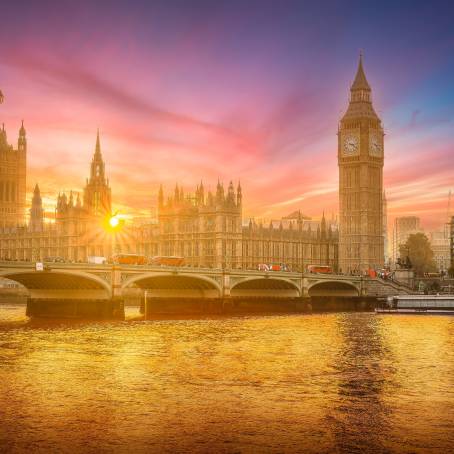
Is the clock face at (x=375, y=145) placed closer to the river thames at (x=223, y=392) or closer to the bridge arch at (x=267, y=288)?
the bridge arch at (x=267, y=288)

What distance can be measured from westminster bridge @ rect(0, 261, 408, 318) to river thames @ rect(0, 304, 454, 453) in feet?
45.6

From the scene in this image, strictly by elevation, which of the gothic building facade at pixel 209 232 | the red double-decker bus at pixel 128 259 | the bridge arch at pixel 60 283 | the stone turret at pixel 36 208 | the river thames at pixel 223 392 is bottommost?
the river thames at pixel 223 392

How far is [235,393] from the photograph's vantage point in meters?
28.1

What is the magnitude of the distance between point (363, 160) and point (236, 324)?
6679 centimetres

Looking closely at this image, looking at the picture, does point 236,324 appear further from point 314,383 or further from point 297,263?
point 297,263

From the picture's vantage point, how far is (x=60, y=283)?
2657 inches

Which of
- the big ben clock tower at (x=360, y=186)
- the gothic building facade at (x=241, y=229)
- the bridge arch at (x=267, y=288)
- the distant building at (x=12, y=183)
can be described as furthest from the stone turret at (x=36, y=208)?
the bridge arch at (x=267, y=288)

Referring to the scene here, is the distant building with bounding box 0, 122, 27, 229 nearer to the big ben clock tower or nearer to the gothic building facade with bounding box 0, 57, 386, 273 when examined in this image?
the gothic building facade with bounding box 0, 57, 386, 273

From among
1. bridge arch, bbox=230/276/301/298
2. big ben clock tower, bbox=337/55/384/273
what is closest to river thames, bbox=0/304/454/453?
bridge arch, bbox=230/276/301/298

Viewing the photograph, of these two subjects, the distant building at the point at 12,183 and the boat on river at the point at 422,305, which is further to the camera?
the distant building at the point at 12,183

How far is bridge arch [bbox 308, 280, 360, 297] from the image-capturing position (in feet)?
313

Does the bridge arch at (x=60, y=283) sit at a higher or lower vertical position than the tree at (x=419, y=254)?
lower

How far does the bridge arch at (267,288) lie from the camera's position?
3354 inches

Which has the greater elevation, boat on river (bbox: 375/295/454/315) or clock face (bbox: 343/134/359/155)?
clock face (bbox: 343/134/359/155)
